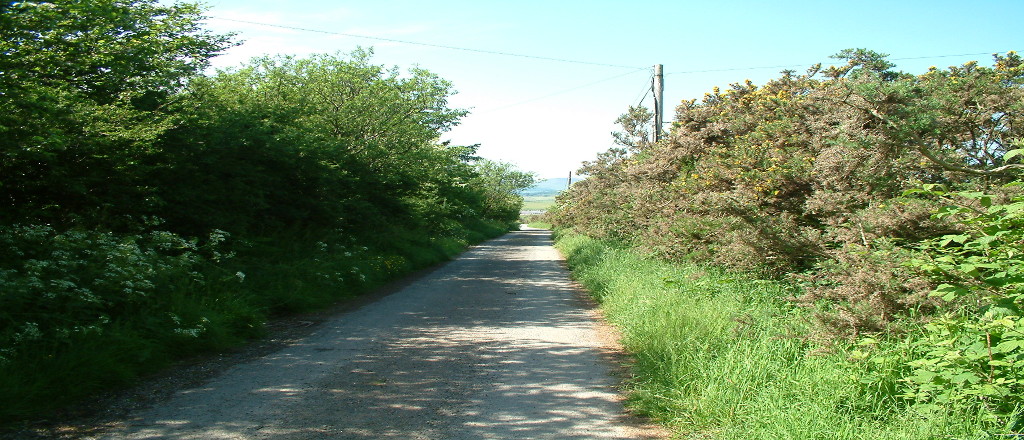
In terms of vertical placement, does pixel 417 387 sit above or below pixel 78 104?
below

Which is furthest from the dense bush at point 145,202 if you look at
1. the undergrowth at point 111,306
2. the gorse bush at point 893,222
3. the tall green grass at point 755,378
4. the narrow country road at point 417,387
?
the gorse bush at point 893,222

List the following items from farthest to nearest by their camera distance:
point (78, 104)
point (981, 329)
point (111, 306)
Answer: point (78, 104) < point (111, 306) < point (981, 329)

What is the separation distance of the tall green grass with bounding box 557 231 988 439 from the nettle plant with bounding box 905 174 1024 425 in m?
0.19

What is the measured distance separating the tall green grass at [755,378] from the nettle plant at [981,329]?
0.19 metres

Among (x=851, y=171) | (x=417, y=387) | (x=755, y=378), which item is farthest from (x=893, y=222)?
(x=417, y=387)

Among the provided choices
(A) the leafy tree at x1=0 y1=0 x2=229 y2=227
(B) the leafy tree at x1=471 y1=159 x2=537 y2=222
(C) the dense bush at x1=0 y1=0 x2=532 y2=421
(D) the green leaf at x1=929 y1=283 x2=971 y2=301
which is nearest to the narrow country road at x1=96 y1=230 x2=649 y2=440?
(C) the dense bush at x1=0 y1=0 x2=532 y2=421

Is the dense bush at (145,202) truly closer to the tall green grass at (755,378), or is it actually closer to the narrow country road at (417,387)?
the narrow country road at (417,387)

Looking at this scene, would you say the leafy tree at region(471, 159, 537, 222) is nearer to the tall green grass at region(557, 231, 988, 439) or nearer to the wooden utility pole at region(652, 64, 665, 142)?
the wooden utility pole at region(652, 64, 665, 142)

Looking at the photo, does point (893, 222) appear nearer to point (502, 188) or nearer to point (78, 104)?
point (78, 104)

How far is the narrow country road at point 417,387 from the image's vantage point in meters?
4.91

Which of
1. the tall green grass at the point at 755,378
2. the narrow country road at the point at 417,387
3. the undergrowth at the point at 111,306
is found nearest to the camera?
the tall green grass at the point at 755,378

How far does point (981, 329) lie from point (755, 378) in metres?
1.54

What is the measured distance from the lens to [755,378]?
5.12 m

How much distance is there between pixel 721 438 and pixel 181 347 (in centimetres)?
585
